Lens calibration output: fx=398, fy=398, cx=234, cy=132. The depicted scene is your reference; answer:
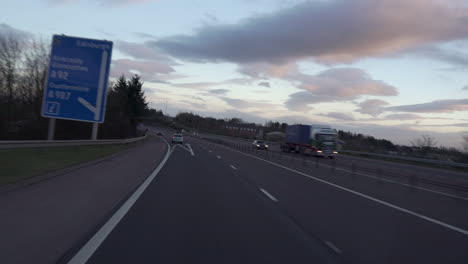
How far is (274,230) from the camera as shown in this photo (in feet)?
26.6

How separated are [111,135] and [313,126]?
2593cm

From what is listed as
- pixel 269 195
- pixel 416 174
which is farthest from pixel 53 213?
pixel 416 174

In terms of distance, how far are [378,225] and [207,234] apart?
4.23 metres

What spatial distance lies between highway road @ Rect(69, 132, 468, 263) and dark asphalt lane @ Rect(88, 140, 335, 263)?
0.05ft

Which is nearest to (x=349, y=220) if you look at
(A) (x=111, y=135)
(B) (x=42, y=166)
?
(B) (x=42, y=166)

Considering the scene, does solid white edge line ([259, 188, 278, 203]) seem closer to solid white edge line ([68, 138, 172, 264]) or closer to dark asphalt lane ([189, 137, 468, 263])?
dark asphalt lane ([189, 137, 468, 263])

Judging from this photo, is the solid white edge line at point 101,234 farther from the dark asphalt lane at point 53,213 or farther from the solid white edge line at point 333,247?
the solid white edge line at point 333,247

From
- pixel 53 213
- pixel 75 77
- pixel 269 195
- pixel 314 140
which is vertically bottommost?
pixel 53 213

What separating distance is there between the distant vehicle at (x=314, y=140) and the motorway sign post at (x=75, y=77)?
26.4 m

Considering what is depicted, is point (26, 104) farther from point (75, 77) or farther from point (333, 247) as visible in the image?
point (333, 247)

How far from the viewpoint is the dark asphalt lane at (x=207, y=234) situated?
20.2 ft

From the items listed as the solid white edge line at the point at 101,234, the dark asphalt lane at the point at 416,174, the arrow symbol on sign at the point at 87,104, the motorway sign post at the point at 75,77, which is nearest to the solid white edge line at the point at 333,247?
the solid white edge line at the point at 101,234

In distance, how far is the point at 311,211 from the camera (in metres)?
10.5

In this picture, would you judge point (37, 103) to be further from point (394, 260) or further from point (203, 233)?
point (394, 260)
